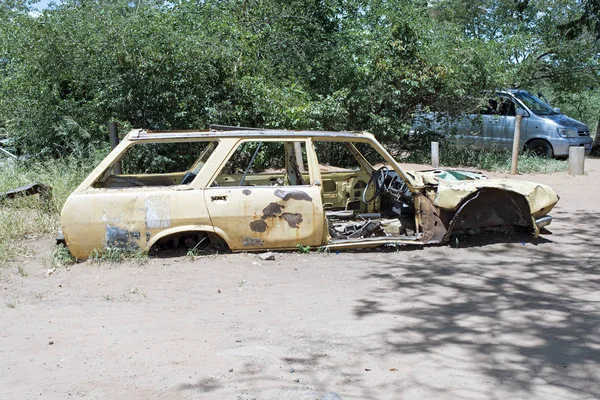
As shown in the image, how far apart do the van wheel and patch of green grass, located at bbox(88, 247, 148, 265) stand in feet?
40.1

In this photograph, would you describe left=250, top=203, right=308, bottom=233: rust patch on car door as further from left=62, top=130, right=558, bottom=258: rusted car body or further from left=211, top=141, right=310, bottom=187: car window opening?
left=211, top=141, right=310, bottom=187: car window opening

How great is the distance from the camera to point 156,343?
4301 mm

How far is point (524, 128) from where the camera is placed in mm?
15492

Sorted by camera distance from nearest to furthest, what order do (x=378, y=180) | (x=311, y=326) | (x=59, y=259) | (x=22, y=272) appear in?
(x=311, y=326)
(x=22, y=272)
(x=59, y=259)
(x=378, y=180)

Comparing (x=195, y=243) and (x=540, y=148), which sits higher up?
(x=540, y=148)

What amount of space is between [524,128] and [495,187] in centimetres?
979

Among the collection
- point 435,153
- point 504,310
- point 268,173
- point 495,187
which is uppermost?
point 435,153

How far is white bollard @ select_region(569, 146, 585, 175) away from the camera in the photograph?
13.1 meters

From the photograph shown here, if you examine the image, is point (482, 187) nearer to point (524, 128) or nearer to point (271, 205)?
point (271, 205)

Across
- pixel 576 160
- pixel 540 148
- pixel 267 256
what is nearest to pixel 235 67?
pixel 267 256

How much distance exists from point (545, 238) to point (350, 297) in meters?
3.46

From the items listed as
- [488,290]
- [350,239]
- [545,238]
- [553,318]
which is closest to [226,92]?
[350,239]

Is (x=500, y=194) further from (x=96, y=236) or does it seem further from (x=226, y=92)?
(x=226, y=92)

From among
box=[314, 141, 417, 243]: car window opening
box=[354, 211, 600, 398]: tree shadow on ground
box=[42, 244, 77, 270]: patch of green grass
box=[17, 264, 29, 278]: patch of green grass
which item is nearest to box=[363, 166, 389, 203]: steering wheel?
box=[314, 141, 417, 243]: car window opening
